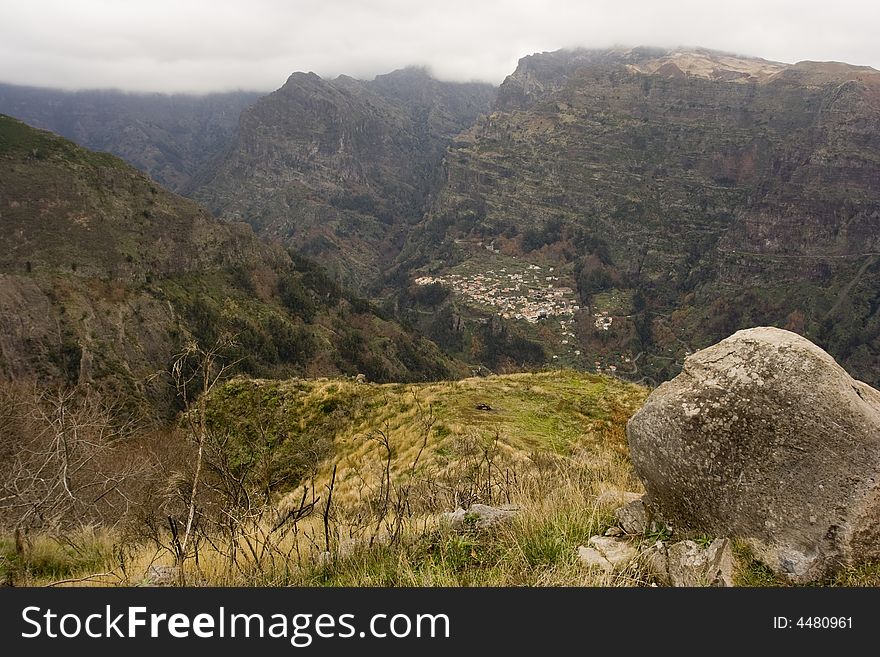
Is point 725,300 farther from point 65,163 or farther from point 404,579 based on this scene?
point 404,579

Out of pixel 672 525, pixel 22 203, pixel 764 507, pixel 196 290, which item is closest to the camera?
pixel 764 507

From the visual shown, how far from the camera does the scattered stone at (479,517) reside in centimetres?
485

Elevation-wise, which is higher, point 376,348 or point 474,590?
point 474,590

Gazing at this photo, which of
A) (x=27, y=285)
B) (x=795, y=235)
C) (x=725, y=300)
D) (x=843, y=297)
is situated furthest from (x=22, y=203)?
(x=795, y=235)

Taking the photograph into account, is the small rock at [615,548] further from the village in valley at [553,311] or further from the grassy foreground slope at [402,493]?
the village in valley at [553,311]

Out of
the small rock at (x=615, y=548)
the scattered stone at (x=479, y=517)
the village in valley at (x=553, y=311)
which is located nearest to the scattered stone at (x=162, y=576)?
the scattered stone at (x=479, y=517)

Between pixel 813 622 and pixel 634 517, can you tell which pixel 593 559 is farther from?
pixel 813 622

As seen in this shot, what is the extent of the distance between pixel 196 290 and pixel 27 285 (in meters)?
26.1

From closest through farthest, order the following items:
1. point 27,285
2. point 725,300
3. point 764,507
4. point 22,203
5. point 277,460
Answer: point 764,507 < point 277,460 < point 27,285 < point 22,203 < point 725,300

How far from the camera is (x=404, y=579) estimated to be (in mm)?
3752

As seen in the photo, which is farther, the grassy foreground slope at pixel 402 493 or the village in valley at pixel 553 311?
the village in valley at pixel 553 311

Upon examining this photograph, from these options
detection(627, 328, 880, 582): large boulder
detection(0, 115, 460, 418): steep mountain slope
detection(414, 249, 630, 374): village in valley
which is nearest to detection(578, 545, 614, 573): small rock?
detection(627, 328, 880, 582): large boulder

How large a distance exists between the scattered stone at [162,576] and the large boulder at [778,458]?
419 cm

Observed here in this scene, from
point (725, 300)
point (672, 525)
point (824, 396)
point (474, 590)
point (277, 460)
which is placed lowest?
point (725, 300)
